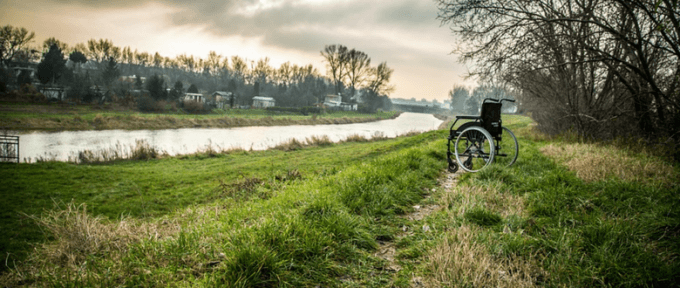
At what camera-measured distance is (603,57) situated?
23.6 ft

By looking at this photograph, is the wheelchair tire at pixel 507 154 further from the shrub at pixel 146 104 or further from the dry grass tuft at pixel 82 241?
the shrub at pixel 146 104

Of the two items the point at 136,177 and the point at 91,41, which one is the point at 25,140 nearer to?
the point at 136,177

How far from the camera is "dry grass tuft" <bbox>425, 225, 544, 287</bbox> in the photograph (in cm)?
226

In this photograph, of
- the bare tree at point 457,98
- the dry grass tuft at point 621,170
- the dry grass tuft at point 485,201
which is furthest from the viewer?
the bare tree at point 457,98

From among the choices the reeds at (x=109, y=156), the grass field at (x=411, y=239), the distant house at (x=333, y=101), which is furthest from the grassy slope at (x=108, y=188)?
the distant house at (x=333, y=101)

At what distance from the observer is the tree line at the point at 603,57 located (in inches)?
270

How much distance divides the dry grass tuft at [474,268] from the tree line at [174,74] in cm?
5404

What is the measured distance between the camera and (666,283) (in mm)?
2287

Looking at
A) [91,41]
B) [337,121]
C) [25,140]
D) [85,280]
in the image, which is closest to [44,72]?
[91,41]

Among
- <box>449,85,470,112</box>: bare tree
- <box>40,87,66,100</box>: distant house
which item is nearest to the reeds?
<box>40,87,66,100</box>: distant house

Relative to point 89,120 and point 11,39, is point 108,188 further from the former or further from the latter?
point 11,39

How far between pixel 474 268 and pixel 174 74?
10279 cm

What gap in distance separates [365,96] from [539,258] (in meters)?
82.4

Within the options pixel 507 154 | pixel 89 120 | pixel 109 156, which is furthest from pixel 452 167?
pixel 89 120
